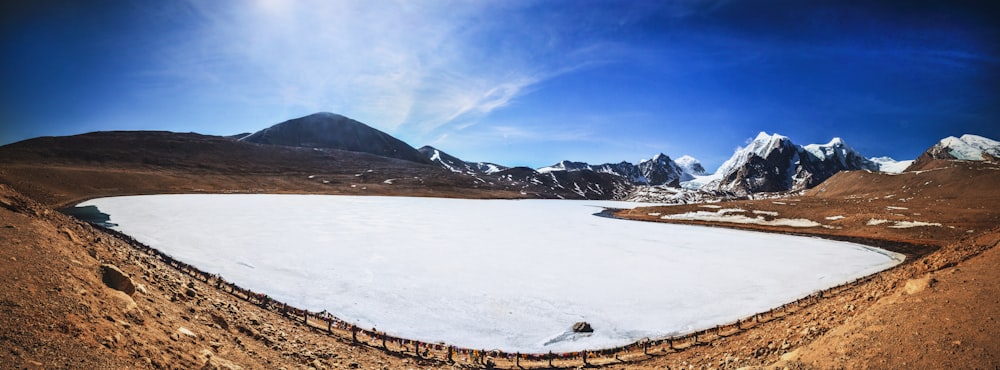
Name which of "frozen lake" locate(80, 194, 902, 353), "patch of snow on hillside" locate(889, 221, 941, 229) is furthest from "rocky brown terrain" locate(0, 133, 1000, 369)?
"patch of snow on hillside" locate(889, 221, 941, 229)

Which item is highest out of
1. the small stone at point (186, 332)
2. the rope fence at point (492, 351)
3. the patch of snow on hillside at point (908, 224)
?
the patch of snow on hillside at point (908, 224)

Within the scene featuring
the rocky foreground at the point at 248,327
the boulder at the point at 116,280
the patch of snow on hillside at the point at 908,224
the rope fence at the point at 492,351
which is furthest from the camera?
the patch of snow on hillside at the point at 908,224

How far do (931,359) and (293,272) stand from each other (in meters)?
31.1

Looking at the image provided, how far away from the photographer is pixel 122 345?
8938 millimetres

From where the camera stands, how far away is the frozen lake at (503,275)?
66.6ft

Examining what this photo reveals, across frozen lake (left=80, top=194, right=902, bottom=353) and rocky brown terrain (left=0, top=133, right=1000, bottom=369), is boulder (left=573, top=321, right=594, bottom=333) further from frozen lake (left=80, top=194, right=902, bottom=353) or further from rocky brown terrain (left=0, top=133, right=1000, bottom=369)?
rocky brown terrain (left=0, top=133, right=1000, bottom=369)

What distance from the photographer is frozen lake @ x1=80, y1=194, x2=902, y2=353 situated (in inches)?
800

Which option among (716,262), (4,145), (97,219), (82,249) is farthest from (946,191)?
(4,145)

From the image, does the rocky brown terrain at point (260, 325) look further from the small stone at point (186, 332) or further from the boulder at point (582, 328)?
the boulder at point (582, 328)

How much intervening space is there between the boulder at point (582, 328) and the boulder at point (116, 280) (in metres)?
18.2

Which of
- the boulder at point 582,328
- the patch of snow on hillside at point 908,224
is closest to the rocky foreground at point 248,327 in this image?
the boulder at point 582,328

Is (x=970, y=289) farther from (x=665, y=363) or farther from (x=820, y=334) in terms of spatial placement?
(x=665, y=363)

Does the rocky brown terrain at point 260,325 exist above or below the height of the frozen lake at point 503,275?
above

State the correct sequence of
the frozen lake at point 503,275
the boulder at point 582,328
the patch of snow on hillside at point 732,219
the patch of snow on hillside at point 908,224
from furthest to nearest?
the patch of snow on hillside at point 732,219 → the patch of snow on hillside at point 908,224 → the frozen lake at point 503,275 → the boulder at point 582,328
